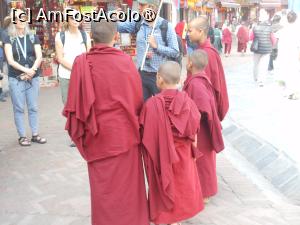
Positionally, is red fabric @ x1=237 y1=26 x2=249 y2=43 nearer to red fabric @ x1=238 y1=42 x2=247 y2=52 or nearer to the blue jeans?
red fabric @ x1=238 y1=42 x2=247 y2=52

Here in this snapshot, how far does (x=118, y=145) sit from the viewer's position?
3.07 metres

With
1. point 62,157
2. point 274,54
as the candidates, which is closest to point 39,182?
point 62,157

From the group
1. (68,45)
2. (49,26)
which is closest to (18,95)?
(68,45)

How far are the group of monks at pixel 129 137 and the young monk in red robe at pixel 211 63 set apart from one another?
29.6 inches

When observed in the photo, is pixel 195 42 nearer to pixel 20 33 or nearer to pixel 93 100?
pixel 93 100

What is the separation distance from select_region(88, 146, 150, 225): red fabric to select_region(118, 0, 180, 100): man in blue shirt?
6.25 ft

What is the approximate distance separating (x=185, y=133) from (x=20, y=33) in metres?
3.17

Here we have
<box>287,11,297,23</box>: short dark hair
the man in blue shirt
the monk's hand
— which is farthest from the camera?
<box>287,11,297,23</box>: short dark hair

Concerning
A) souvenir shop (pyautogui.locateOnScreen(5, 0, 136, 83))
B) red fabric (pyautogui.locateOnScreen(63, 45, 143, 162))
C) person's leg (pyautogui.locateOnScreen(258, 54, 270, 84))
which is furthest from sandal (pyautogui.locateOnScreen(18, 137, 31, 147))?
person's leg (pyautogui.locateOnScreen(258, 54, 270, 84))

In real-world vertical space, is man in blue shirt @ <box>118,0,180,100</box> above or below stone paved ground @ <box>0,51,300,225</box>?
above

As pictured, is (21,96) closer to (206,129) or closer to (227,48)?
(206,129)

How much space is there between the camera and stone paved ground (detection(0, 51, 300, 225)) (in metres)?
3.83

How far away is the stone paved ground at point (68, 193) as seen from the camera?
3.83 meters

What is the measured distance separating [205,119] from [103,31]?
49.3 inches
